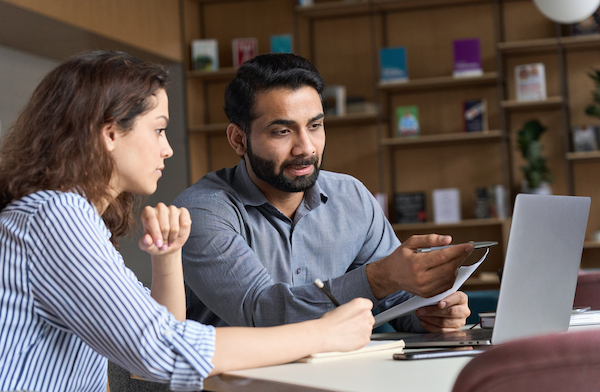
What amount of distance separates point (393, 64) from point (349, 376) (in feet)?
13.6

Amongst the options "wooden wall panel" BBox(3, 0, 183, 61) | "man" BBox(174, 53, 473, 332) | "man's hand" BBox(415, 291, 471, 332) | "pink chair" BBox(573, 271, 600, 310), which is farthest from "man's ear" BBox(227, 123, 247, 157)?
"wooden wall panel" BBox(3, 0, 183, 61)

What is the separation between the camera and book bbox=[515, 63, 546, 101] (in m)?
4.67

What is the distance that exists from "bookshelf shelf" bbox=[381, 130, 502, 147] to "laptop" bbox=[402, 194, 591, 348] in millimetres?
3636

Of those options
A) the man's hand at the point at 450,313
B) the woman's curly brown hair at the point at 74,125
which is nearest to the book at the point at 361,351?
the man's hand at the point at 450,313

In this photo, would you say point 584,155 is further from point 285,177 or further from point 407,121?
point 285,177

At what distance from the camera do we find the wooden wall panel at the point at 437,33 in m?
4.94

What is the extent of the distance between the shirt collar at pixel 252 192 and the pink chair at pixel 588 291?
804mm

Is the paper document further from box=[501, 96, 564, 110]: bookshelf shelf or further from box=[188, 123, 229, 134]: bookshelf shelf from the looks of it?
box=[188, 123, 229, 134]: bookshelf shelf

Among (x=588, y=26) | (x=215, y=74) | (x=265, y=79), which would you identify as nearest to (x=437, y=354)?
(x=265, y=79)

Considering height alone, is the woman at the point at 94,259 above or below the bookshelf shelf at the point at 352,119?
below

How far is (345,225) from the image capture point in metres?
1.78

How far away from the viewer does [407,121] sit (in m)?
4.92

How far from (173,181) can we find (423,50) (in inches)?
90.0

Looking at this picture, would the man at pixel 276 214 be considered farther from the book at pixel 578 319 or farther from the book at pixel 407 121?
the book at pixel 407 121
